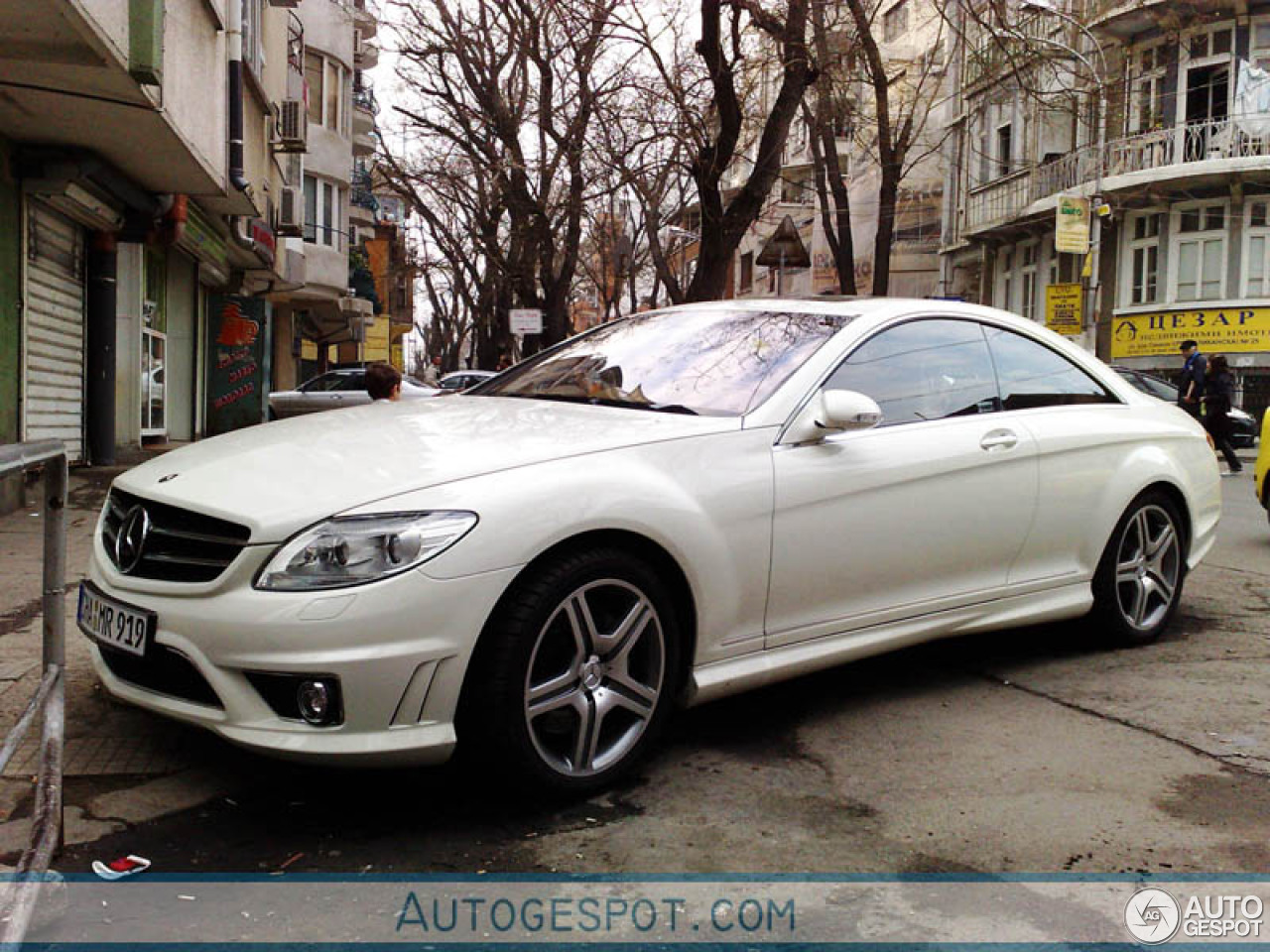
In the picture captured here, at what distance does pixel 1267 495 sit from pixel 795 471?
643cm

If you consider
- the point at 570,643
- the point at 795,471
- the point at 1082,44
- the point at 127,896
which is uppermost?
the point at 1082,44

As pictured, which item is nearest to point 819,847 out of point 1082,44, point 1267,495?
point 1267,495

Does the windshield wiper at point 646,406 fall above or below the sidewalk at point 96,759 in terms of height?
above

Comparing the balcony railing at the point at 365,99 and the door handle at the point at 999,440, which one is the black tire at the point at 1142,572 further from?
the balcony railing at the point at 365,99

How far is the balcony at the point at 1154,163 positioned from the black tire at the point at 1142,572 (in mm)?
22489

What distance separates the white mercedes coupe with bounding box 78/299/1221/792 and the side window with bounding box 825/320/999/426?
1cm

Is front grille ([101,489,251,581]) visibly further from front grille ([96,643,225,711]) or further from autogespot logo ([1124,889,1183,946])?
autogespot logo ([1124,889,1183,946])

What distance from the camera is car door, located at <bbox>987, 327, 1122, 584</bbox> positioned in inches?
186

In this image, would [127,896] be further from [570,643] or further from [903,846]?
[903,846]

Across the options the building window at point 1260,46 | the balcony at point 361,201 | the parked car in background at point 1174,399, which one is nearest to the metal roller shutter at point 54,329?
the parked car in background at point 1174,399

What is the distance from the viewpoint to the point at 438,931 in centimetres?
264

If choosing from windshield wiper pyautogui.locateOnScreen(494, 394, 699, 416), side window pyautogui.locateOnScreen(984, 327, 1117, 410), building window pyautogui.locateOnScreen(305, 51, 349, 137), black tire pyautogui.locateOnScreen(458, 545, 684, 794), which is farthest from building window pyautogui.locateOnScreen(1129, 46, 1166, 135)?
black tire pyautogui.locateOnScreen(458, 545, 684, 794)

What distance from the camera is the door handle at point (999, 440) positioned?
4496 millimetres

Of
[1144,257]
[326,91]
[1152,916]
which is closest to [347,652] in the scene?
[1152,916]
